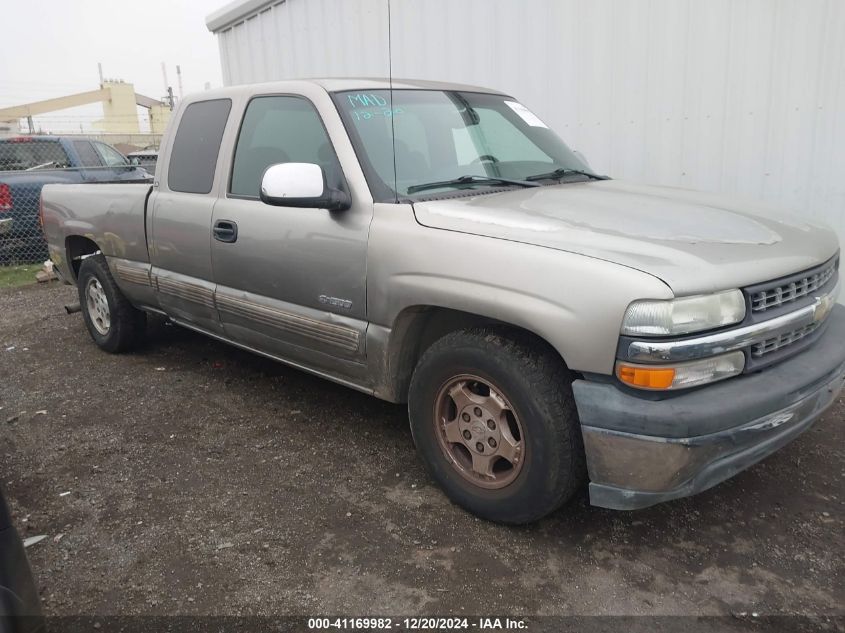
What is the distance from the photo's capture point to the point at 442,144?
350 centimetres

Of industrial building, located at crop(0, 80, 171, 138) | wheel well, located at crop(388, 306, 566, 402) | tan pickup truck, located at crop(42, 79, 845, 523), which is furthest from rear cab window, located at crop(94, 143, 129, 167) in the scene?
industrial building, located at crop(0, 80, 171, 138)

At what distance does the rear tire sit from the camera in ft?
16.8

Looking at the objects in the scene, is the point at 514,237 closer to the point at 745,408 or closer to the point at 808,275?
the point at 745,408

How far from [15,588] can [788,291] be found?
267 centimetres

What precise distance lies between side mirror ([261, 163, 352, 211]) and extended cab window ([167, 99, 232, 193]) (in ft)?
3.65

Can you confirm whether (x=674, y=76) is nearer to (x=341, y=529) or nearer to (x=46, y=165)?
(x=341, y=529)

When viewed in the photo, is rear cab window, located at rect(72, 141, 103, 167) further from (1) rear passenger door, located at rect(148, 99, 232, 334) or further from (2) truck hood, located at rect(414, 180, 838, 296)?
(2) truck hood, located at rect(414, 180, 838, 296)

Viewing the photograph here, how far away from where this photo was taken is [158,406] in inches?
173

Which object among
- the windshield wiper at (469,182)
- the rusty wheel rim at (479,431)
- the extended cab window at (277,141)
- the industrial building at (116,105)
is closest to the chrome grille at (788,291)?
the rusty wheel rim at (479,431)

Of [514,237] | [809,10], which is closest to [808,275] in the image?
[514,237]

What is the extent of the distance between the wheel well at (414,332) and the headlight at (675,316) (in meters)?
0.71

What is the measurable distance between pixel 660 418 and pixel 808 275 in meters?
0.99

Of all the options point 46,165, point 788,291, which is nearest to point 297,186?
point 788,291

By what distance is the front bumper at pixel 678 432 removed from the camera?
7.64 ft
